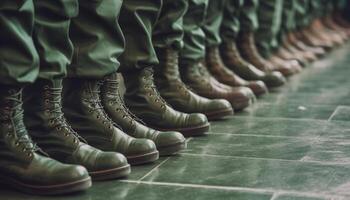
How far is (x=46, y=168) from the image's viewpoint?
1.66 m

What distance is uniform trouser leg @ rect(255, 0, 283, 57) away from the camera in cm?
366

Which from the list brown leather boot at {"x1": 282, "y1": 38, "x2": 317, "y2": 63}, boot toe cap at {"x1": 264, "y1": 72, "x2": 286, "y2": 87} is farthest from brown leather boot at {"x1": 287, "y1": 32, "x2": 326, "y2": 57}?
boot toe cap at {"x1": 264, "y1": 72, "x2": 286, "y2": 87}

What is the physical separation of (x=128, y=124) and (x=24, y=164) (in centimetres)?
42

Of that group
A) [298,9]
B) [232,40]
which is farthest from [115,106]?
[298,9]

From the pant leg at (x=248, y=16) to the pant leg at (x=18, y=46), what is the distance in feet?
5.99

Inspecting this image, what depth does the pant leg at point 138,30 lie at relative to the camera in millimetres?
2066

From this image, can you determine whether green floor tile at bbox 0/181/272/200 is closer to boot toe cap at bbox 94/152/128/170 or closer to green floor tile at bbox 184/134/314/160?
boot toe cap at bbox 94/152/128/170

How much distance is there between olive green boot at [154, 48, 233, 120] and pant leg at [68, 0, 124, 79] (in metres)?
0.50

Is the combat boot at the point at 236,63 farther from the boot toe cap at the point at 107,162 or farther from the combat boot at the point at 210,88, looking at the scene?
the boot toe cap at the point at 107,162

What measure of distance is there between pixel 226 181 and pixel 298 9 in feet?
9.03

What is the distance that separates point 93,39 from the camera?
1869 millimetres

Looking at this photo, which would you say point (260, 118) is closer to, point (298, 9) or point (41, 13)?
point (41, 13)

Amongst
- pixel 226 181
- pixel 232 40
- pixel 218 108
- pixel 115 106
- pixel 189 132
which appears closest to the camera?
pixel 226 181

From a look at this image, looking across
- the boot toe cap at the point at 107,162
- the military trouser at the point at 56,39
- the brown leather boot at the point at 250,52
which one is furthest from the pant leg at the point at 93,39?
the brown leather boot at the point at 250,52
